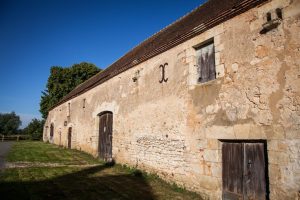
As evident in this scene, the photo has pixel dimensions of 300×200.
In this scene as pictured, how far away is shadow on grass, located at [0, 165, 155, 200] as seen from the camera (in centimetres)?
550

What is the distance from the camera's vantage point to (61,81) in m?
34.2

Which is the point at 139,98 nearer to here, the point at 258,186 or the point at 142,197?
the point at 142,197

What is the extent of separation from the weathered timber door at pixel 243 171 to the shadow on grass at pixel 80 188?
180 centimetres

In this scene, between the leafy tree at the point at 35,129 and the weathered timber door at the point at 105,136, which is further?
the leafy tree at the point at 35,129

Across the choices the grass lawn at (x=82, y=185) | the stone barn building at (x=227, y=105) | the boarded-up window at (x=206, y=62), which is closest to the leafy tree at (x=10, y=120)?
the grass lawn at (x=82, y=185)

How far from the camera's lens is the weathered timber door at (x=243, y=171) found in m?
4.71

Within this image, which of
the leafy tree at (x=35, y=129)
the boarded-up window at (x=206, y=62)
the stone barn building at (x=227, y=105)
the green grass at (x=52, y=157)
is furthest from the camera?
the leafy tree at (x=35, y=129)

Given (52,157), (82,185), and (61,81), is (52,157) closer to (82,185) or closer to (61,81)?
(82,185)

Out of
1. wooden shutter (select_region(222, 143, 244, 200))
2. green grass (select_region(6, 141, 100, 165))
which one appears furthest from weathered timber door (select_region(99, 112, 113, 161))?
wooden shutter (select_region(222, 143, 244, 200))

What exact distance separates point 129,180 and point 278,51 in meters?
5.34

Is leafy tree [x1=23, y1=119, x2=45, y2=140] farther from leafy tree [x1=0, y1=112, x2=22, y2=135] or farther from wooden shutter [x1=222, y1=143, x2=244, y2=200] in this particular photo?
wooden shutter [x1=222, y1=143, x2=244, y2=200]

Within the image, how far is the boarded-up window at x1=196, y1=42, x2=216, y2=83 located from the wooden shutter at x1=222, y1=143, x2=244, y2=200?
5.86 feet

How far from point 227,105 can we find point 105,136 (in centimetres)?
742

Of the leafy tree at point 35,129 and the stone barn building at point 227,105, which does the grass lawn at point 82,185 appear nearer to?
the stone barn building at point 227,105
